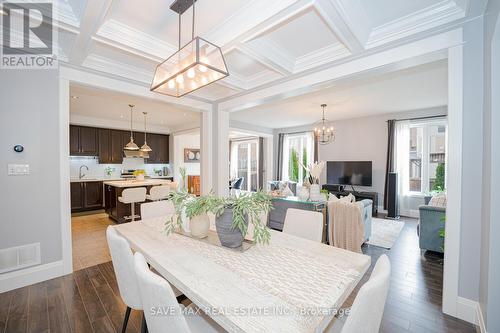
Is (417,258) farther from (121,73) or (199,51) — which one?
(121,73)

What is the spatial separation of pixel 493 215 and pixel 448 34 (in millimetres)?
1535

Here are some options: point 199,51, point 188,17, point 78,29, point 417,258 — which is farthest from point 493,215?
point 78,29

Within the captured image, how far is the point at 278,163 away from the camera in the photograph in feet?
27.3

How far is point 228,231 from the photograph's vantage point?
147 centimetres

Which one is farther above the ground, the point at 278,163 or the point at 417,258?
the point at 278,163

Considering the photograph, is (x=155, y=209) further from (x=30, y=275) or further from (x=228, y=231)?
(x=30, y=275)

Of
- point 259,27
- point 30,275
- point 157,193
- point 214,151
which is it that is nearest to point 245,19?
point 259,27

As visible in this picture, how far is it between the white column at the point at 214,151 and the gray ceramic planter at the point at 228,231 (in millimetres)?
2609

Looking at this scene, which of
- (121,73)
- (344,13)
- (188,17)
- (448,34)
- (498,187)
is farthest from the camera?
(121,73)

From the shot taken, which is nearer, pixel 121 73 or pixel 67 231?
pixel 67 231

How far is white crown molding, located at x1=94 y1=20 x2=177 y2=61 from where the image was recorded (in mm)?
2100

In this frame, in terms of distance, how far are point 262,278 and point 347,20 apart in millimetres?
2042

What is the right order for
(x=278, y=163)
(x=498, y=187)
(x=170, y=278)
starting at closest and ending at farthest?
(x=170, y=278) → (x=498, y=187) → (x=278, y=163)

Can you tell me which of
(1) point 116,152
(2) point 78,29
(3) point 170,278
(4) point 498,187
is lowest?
(3) point 170,278
